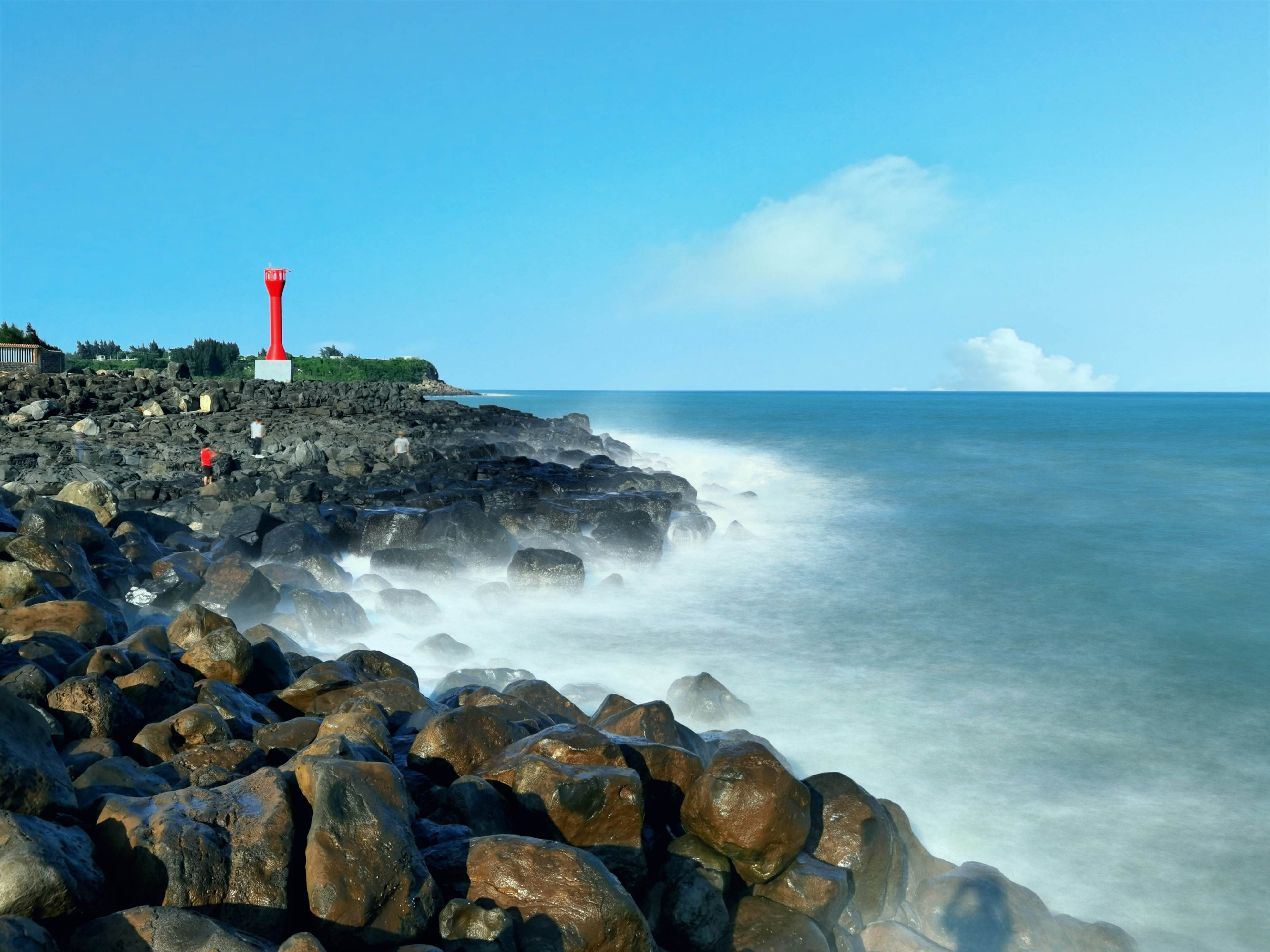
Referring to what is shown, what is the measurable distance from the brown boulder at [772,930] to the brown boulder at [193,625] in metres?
3.88

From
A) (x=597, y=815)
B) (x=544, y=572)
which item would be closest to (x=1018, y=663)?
(x=544, y=572)

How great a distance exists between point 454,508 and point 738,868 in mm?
9041

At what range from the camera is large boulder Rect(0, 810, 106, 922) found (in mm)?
2652

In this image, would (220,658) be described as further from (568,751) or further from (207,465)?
(207,465)

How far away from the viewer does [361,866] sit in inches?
122

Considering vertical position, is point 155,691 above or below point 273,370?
below

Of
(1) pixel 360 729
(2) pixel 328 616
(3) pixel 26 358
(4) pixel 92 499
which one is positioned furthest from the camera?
(3) pixel 26 358

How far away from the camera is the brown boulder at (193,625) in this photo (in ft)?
19.7

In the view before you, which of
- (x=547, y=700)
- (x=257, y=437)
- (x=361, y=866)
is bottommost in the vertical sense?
(x=547, y=700)

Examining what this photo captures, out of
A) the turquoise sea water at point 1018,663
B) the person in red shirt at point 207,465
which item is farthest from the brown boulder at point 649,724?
the person in red shirt at point 207,465

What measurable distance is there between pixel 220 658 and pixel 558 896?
3202 millimetres

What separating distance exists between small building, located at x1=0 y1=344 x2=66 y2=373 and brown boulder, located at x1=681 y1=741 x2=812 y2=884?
3190cm

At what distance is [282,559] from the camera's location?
1063 cm

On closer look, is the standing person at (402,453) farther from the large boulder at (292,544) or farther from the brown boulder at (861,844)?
the brown boulder at (861,844)
